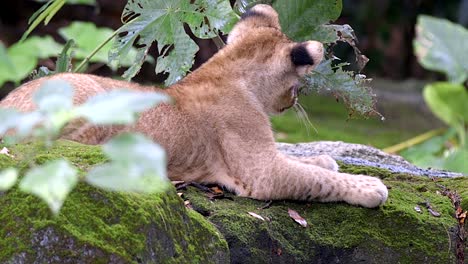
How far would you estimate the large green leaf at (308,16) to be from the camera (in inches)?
207

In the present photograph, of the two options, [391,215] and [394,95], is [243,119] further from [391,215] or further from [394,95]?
[394,95]

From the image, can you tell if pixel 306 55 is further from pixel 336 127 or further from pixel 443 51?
pixel 336 127

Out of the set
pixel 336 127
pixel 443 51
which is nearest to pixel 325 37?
pixel 443 51

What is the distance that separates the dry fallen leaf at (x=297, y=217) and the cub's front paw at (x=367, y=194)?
0.28 m

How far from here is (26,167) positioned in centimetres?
301

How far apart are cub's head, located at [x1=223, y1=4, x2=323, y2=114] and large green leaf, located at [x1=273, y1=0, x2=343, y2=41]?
1.17 feet

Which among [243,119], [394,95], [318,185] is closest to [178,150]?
[243,119]

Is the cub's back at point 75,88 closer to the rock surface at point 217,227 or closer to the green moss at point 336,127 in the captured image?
the rock surface at point 217,227

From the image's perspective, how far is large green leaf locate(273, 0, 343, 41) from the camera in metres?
5.25

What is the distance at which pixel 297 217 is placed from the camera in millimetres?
4199

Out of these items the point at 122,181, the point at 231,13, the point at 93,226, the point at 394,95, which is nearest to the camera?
the point at 122,181

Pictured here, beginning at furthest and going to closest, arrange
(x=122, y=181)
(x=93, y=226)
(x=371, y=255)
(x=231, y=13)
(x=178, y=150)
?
(x=231, y=13)
(x=178, y=150)
(x=371, y=255)
(x=93, y=226)
(x=122, y=181)

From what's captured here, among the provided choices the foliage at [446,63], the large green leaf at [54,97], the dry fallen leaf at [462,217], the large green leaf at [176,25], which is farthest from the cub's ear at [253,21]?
the large green leaf at [54,97]

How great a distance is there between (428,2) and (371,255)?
8.93 m
